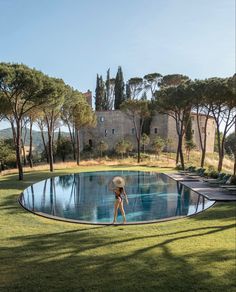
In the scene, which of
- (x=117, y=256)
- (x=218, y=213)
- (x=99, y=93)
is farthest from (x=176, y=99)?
(x=99, y=93)

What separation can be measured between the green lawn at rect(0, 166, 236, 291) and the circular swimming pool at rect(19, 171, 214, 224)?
1.39 metres

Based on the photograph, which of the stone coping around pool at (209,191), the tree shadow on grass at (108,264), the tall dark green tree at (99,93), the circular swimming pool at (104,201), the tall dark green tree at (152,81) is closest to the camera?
the tree shadow on grass at (108,264)

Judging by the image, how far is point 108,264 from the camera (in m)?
5.25

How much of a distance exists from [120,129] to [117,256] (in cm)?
4109

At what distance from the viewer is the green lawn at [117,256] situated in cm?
451

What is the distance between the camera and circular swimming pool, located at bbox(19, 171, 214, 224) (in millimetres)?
10070

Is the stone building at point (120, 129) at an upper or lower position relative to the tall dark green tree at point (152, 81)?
lower

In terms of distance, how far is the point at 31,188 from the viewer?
15.6 m

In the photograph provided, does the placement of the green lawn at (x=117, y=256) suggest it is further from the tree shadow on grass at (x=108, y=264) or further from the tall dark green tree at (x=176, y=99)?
the tall dark green tree at (x=176, y=99)

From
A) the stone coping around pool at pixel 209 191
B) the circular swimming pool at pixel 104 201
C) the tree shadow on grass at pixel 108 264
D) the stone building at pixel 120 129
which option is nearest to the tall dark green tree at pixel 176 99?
the stone coping around pool at pixel 209 191

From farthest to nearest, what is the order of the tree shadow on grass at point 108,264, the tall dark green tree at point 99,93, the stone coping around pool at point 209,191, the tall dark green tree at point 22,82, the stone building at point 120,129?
the tall dark green tree at point 99,93 → the stone building at point 120,129 → the tall dark green tree at point 22,82 → the stone coping around pool at point 209,191 → the tree shadow on grass at point 108,264

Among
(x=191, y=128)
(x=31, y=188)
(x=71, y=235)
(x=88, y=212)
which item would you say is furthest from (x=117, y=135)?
(x=71, y=235)

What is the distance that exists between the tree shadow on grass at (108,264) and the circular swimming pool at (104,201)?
7.43 feet

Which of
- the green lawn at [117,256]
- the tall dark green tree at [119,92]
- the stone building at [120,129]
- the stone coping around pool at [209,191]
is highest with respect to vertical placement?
the tall dark green tree at [119,92]
